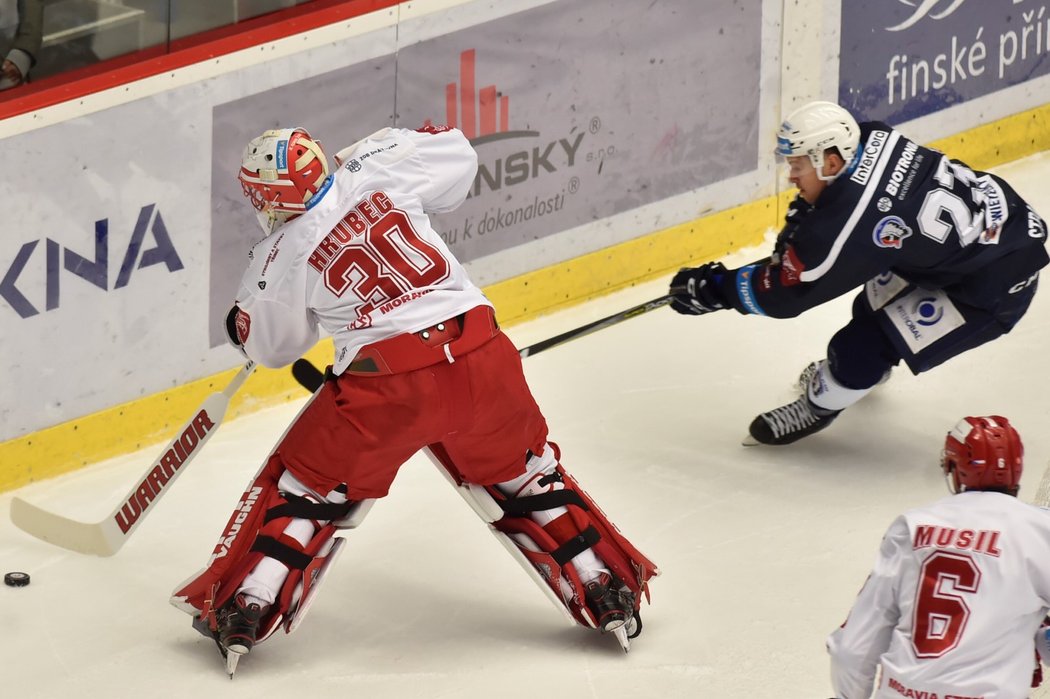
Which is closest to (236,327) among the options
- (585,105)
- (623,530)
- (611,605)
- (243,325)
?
(243,325)

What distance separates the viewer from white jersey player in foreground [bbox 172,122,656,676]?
3.99 metres

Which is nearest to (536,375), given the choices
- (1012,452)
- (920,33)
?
(920,33)

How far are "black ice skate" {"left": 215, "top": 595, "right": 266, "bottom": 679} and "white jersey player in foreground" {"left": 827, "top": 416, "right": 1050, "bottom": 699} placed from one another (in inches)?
55.5

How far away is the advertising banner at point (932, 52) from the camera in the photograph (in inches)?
259

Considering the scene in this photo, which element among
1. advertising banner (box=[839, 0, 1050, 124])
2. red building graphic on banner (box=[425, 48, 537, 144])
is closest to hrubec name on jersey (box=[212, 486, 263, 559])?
red building graphic on banner (box=[425, 48, 537, 144])

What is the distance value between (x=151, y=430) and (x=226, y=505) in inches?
16.4

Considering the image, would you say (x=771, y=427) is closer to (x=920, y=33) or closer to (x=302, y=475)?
(x=302, y=475)

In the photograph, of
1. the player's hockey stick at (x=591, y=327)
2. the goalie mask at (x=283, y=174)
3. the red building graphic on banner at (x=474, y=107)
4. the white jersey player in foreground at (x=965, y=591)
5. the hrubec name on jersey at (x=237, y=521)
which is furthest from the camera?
the red building graphic on banner at (x=474, y=107)

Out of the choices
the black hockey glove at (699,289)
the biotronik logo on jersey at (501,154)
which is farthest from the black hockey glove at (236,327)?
the biotronik logo on jersey at (501,154)

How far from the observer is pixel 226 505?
5.00 metres

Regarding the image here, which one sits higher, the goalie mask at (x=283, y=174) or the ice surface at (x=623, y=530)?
the goalie mask at (x=283, y=174)

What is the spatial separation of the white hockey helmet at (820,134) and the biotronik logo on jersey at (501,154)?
Result: 1227 mm

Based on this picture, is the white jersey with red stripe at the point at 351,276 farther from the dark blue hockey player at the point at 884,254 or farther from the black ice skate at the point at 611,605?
the dark blue hockey player at the point at 884,254

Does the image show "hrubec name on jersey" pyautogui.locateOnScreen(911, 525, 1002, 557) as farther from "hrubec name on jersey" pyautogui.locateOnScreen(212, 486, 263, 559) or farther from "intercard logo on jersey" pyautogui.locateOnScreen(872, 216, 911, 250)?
"intercard logo on jersey" pyautogui.locateOnScreen(872, 216, 911, 250)
